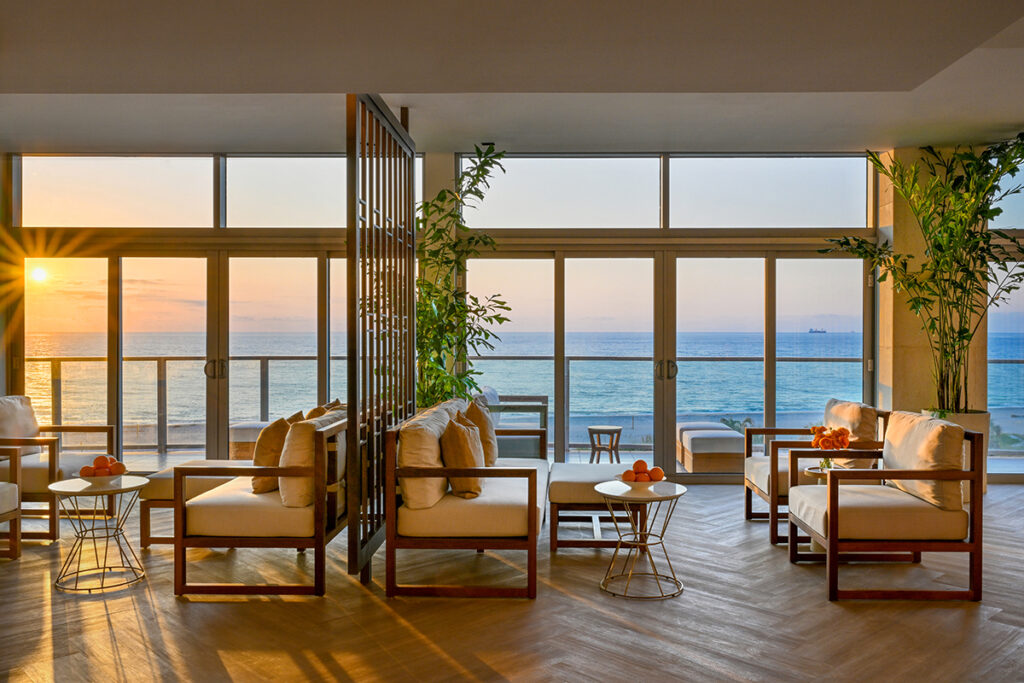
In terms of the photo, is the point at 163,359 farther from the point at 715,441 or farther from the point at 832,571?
the point at 832,571

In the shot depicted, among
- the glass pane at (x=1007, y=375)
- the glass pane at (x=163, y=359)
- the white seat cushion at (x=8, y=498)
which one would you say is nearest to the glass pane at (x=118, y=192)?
the glass pane at (x=163, y=359)

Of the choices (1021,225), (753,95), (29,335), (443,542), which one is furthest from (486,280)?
(1021,225)

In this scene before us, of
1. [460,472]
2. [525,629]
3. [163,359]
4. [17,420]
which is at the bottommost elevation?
[525,629]

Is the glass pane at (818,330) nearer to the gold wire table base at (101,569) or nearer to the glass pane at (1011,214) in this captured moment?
the glass pane at (1011,214)

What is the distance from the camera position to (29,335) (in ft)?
24.4

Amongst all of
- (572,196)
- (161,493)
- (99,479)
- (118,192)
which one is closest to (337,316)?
(118,192)

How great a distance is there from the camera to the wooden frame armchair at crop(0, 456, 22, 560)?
4.76 metres

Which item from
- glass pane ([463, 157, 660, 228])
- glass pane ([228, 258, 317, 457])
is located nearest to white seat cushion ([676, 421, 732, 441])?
glass pane ([463, 157, 660, 228])

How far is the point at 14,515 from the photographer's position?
479 cm

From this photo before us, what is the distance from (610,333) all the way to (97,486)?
14.7ft

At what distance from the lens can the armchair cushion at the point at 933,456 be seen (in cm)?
414

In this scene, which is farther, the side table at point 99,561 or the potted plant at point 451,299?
the potted plant at point 451,299

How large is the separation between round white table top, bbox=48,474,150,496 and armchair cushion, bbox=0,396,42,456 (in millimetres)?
1511

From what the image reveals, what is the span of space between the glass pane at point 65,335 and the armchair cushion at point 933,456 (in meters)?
6.66
